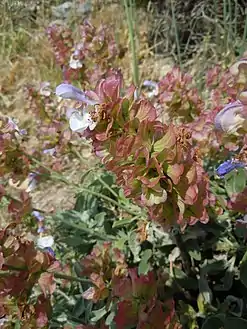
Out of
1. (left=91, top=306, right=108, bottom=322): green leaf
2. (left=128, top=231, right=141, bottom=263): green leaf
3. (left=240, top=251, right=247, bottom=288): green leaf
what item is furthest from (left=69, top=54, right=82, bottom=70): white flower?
(left=240, top=251, right=247, bottom=288): green leaf

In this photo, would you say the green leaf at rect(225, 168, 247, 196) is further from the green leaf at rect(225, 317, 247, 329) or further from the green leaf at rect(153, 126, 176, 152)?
the green leaf at rect(153, 126, 176, 152)

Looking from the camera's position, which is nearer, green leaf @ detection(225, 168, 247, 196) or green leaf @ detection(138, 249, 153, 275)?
green leaf @ detection(225, 168, 247, 196)

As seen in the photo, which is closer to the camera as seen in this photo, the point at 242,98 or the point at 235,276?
the point at 242,98

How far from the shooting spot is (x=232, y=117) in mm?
771

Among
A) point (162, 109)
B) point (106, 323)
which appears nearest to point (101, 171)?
point (162, 109)

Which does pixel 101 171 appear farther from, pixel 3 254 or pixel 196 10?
pixel 196 10

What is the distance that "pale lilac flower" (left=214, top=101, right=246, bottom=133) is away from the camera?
2.50 feet

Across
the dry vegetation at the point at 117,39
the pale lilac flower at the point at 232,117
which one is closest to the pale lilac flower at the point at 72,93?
the pale lilac flower at the point at 232,117

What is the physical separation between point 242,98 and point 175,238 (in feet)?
2.19

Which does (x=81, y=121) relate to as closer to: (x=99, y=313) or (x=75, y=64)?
(x=99, y=313)

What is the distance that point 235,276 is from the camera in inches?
56.6

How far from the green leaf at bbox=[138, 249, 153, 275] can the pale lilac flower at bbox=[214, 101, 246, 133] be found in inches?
26.4

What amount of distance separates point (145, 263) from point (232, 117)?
0.72m

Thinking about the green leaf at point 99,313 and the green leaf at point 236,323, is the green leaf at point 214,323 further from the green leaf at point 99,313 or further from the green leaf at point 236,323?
the green leaf at point 99,313
